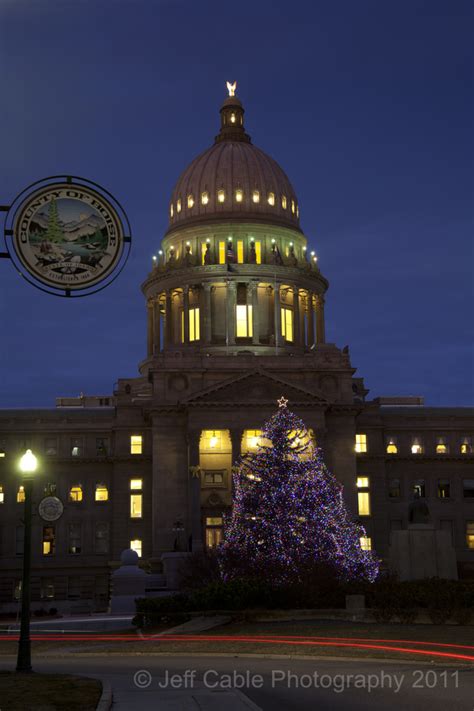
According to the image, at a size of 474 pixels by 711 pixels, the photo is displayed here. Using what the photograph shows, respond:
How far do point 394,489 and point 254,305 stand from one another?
972 inches

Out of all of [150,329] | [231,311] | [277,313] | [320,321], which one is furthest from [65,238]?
[150,329]

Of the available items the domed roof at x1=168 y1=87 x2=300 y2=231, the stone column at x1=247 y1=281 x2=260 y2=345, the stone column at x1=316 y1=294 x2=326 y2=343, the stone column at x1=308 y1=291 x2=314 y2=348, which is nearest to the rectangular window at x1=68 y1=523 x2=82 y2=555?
the stone column at x1=247 y1=281 x2=260 y2=345

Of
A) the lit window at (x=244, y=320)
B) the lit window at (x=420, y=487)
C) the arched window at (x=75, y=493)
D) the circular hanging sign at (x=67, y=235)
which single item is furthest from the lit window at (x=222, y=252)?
the circular hanging sign at (x=67, y=235)

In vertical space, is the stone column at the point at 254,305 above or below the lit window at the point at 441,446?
above

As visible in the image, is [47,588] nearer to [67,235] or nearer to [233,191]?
[233,191]

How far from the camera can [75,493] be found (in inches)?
4304

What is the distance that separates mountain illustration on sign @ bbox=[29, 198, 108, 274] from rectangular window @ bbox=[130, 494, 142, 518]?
302 ft

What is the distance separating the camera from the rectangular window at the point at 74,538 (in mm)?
107125

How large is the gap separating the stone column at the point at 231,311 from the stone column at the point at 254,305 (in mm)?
1630

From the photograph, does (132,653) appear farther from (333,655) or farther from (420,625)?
(420,625)

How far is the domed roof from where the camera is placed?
125500 millimetres

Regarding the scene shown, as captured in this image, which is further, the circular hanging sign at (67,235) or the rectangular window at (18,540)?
the rectangular window at (18,540)

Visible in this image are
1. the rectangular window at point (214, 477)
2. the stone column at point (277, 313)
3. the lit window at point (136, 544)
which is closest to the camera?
the rectangular window at point (214, 477)

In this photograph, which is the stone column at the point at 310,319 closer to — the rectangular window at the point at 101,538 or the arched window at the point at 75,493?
the arched window at the point at 75,493
